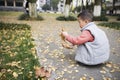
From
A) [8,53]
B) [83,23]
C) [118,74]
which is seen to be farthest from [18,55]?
[118,74]

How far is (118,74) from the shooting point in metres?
5.22

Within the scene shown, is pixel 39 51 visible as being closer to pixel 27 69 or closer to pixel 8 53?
pixel 8 53

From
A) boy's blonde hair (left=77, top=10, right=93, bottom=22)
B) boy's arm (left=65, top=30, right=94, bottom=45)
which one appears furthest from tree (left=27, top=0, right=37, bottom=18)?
boy's arm (left=65, top=30, right=94, bottom=45)

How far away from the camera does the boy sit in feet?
17.7

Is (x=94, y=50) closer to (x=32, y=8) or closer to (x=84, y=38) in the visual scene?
(x=84, y=38)

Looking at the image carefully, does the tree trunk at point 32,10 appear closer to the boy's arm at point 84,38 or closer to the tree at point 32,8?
the tree at point 32,8

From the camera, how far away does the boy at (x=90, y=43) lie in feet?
17.7

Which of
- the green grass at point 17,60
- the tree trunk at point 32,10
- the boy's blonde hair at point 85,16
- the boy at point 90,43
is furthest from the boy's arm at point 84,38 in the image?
the tree trunk at point 32,10

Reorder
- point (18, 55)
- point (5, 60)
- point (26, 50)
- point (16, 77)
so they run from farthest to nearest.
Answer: point (26, 50)
point (18, 55)
point (5, 60)
point (16, 77)

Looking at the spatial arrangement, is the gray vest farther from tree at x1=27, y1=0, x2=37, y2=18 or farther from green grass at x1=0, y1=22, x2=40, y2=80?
tree at x1=27, y1=0, x2=37, y2=18

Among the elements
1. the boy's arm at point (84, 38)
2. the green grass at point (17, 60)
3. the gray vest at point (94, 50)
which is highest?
the boy's arm at point (84, 38)

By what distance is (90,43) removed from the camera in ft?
17.9

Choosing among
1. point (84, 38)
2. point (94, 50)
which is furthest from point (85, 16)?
point (94, 50)

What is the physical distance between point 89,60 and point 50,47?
2.63 metres
